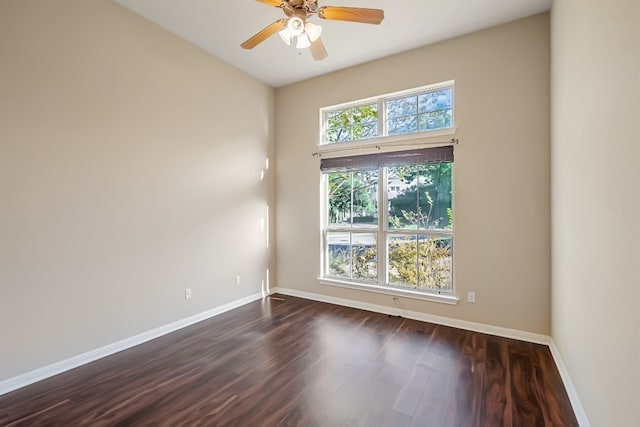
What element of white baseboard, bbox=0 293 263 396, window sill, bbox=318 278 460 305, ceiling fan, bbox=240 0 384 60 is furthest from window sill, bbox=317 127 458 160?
white baseboard, bbox=0 293 263 396

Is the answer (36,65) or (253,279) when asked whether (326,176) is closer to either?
(253,279)

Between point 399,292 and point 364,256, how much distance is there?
67cm

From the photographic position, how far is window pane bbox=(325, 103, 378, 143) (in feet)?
13.1

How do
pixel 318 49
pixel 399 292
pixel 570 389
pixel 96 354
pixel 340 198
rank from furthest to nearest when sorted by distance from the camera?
1. pixel 340 198
2. pixel 399 292
3. pixel 96 354
4. pixel 318 49
5. pixel 570 389

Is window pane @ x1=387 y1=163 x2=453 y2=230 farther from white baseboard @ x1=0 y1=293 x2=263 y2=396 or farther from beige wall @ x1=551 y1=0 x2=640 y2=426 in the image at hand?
white baseboard @ x1=0 y1=293 x2=263 y2=396

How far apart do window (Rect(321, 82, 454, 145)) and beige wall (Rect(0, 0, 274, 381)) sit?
4.78 ft

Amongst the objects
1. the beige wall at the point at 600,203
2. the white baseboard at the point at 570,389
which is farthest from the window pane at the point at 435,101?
the white baseboard at the point at 570,389

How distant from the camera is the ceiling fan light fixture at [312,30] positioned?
2.18 meters

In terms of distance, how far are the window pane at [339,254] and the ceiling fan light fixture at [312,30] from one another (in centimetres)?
260

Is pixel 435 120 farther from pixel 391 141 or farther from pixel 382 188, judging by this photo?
pixel 382 188

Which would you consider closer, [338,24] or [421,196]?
[338,24]

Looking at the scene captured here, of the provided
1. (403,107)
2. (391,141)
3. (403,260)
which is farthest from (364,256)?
(403,107)

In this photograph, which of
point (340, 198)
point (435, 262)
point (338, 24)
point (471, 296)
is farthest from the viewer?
point (340, 198)

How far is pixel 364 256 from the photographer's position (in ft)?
13.5
